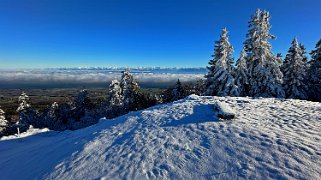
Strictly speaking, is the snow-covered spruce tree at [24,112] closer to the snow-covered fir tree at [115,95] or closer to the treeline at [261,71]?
the snow-covered fir tree at [115,95]

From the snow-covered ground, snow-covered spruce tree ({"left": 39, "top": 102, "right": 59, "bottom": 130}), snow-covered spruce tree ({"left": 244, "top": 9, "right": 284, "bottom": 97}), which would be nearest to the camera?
the snow-covered ground

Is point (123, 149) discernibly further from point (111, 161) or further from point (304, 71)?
point (304, 71)

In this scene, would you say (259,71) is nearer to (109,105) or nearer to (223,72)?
(223,72)

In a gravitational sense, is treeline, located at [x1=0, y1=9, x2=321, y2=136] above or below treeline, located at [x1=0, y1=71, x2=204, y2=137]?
above

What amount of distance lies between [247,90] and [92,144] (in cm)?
2649

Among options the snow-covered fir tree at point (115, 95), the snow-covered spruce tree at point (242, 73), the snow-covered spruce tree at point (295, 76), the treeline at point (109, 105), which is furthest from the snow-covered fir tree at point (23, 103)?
the snow-covered spruce tree at point (295, 76)

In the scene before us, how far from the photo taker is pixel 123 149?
11914 mm

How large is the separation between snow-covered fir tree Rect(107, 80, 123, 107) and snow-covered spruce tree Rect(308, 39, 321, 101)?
34458mm

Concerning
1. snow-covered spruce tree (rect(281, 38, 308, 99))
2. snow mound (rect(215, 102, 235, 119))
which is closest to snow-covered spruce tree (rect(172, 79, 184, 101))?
snow-covered spruce tree (rect(281, 38, 308, 99))

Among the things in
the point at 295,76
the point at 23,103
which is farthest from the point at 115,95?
the point at 295,76

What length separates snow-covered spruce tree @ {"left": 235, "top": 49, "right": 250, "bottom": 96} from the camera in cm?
3331

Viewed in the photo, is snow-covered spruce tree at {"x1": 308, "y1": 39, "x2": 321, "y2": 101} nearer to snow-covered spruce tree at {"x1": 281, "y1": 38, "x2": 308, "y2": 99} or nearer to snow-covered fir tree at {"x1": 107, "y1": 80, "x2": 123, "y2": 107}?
snow-covered spruce tree at {"x1": 281, "y1": 38, "x2": 308, "y2": 99}

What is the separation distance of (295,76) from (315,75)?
4530mm

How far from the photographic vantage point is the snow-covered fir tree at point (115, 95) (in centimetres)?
5253
